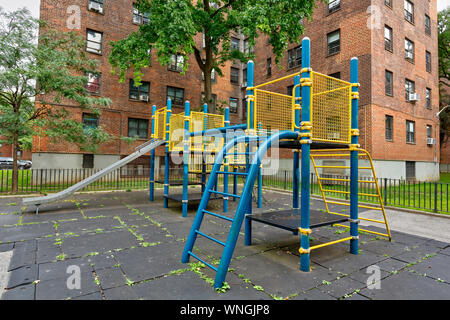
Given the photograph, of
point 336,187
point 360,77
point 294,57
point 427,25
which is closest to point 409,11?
point 427,25

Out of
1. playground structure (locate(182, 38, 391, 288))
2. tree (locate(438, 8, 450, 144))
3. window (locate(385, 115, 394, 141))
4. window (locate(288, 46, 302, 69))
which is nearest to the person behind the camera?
playground structure (locate(182, 38, 391, 288))

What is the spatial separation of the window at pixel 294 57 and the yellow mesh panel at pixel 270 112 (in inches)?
695

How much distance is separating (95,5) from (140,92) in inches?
273

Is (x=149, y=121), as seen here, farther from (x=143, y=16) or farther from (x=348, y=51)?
(x=348, y=51)

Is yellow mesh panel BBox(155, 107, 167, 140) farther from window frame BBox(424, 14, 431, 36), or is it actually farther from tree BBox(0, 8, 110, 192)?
window frame BBox(424, 14, 431, 36)

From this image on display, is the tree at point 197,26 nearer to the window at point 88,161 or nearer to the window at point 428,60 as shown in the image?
the window at point 88,161

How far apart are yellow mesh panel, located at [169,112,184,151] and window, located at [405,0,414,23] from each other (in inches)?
826

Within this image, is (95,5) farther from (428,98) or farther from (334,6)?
(428,98)

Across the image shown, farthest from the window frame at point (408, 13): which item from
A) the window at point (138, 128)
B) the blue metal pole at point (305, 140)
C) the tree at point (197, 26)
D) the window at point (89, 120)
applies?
the window at point (89, 120)

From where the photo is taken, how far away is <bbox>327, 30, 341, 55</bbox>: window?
17.8m

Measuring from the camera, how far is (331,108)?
4.84 meters

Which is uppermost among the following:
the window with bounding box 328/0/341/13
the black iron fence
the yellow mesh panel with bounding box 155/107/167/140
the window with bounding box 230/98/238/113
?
the window with bounding box 328/0/341/13

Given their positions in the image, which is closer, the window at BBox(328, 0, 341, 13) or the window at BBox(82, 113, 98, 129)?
the window at BBox(328, 0, 341, 13)

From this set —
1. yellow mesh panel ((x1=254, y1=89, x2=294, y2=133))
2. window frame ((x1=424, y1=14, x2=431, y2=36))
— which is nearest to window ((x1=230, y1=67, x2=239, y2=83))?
window frame ((x1=424, y1=14, x2=431, y2=36))
